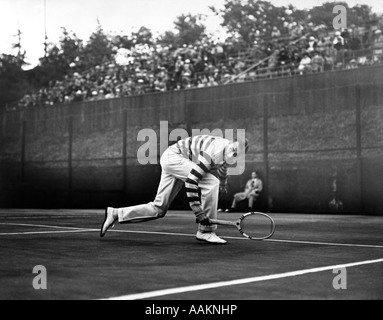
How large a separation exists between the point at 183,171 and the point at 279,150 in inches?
535

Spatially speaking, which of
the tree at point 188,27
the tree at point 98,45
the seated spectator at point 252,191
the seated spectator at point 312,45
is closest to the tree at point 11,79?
the tree at point 98,45

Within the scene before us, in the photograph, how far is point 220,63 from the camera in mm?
26719

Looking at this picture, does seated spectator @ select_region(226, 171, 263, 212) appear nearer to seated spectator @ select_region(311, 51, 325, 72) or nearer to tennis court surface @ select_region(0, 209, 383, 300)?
seated spectator @ select_region(311, 51, 325, 72)

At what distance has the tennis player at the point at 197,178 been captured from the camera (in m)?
9.43

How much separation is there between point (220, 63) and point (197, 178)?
58.5 feet

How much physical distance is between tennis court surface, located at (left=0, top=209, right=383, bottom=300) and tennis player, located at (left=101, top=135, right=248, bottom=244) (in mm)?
402

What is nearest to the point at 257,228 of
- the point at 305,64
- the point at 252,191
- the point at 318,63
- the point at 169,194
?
the point at 169,194

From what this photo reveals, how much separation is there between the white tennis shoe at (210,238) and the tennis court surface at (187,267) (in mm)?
173

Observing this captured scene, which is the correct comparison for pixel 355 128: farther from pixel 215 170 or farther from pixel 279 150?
pixel 215 170

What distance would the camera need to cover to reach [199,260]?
25.1 feet

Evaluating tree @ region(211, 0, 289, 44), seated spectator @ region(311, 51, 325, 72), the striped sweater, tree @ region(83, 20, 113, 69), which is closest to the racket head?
the striped sweater

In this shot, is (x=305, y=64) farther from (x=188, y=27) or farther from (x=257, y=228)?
A: (x=188, y=27)

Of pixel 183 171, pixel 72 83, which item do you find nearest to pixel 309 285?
pixel 183 171

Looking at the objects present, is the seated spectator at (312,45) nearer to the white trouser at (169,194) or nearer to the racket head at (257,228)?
the racket head at (257,228)
